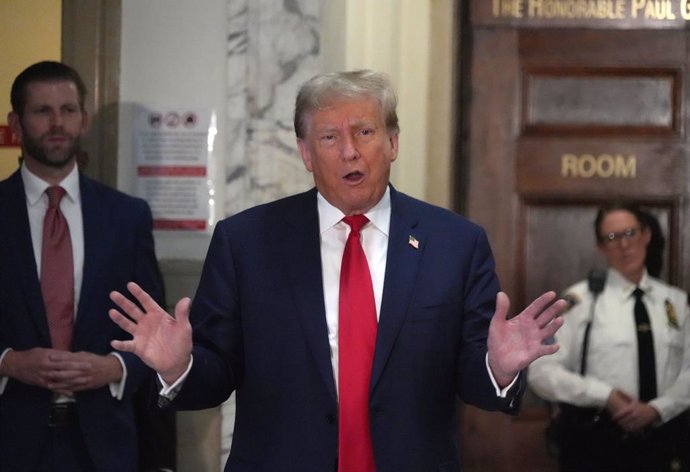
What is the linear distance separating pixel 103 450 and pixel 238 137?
4.45ft

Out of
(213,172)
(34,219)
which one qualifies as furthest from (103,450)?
(213,172)

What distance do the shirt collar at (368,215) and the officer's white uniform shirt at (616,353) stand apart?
184cm

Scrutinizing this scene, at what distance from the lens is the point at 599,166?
16.8 ft

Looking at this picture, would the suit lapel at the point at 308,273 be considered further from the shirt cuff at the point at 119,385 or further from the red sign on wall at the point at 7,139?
the red sign on wall at the point at 7,139

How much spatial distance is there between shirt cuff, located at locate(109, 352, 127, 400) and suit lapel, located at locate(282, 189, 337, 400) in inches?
50.3

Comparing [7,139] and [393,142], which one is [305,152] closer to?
[393,142]

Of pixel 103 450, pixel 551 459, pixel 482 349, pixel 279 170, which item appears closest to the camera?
pixel 482 349

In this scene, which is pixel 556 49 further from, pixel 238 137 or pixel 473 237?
pixel 473 237

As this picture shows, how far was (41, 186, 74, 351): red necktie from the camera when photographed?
3994 mm

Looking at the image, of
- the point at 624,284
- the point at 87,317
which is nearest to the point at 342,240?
the point at 87,317

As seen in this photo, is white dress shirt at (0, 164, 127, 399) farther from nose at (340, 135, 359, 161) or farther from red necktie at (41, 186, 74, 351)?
nose at (340, 135, 359, 161)

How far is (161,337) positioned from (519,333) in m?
0.79

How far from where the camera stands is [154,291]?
4.16 metres

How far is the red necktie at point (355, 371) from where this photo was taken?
107 inches
